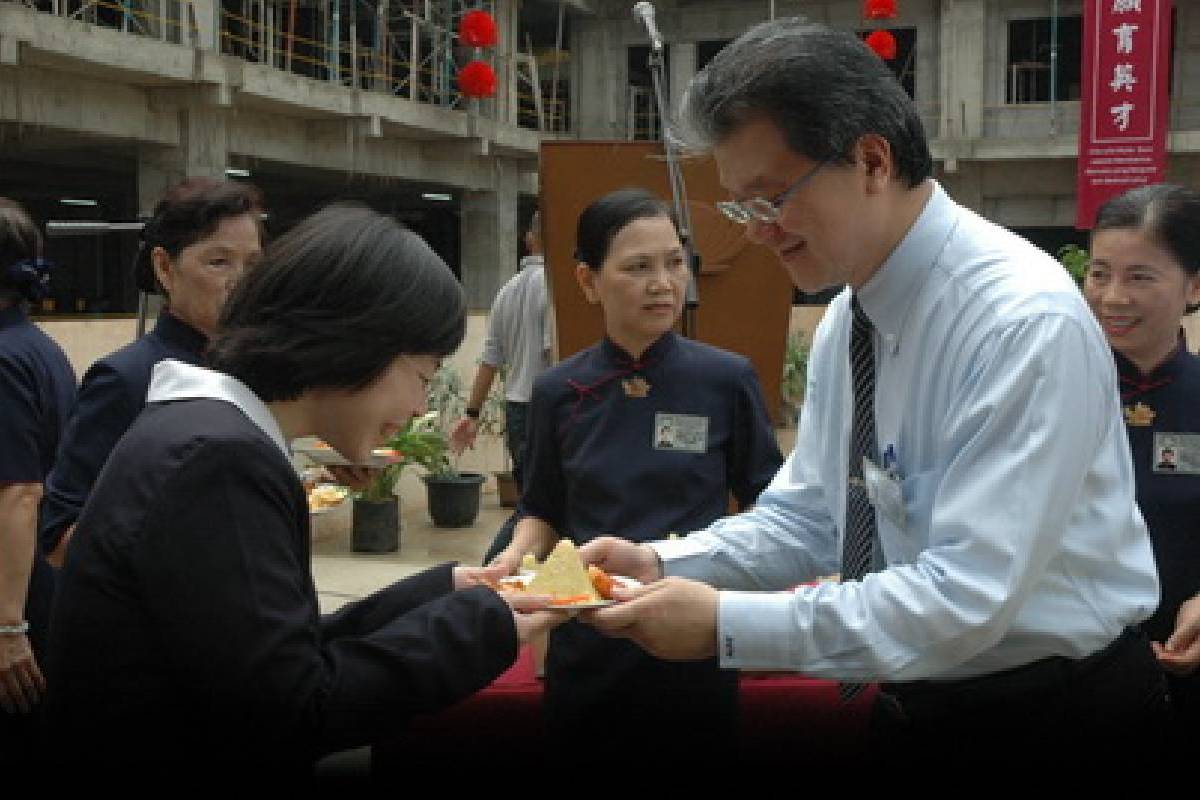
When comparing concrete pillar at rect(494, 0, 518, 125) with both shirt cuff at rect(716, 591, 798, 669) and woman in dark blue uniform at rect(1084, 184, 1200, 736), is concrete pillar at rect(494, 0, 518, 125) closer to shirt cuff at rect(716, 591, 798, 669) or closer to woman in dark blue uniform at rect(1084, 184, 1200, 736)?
woman in dark blue uniform at rect(1084, 184, 1200, 736)

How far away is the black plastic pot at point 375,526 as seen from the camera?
5883 millimetres

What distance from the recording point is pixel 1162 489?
2025 mm

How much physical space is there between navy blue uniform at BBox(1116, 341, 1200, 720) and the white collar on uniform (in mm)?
1456

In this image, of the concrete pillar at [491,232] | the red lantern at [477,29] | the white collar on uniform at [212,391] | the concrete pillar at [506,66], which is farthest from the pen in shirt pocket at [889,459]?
the concrete pillar at [506,66]

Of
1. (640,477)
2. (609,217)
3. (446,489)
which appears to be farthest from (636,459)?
(446,489)

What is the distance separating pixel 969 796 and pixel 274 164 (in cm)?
1485

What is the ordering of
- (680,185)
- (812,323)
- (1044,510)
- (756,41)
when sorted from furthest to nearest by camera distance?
(812,323) < (680,185) < (756,41) < (1044,510)

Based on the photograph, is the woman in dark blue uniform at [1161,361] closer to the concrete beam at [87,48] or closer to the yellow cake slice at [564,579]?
the yellow cake slice at [564,579]

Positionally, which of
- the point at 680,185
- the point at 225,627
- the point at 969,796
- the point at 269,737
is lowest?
the point at 969,796

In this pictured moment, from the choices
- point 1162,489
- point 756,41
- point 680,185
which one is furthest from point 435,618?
point 680,185

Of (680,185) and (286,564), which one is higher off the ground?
(680,185)

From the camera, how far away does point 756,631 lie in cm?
139

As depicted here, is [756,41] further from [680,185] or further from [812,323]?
[812,323]

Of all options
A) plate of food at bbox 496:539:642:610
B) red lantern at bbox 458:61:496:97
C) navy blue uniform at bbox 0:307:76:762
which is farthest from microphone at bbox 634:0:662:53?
red lantern at bbox 458:61:496:97
